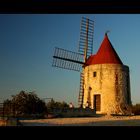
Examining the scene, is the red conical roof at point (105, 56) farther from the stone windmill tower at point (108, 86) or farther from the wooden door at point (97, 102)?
the wooden door at point (97, 102)

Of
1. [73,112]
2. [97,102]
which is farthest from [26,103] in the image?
[97,102]

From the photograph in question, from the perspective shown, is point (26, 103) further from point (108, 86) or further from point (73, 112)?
point (108, 86)

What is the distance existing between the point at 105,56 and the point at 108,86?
6.38ft

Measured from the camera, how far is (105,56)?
2017 cm

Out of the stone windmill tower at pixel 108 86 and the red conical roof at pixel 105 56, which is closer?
the stone windmill tower at pixel 108 86

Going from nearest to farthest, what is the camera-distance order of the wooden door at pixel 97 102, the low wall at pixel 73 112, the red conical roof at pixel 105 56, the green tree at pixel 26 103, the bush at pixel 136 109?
the green tree at pixel 26 103
the low wall at pixel 73 112
the bush at pixel 136 109
the wooden door at pixel 97 102
the red conical roof at pixel 105 56

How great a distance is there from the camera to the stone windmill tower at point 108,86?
63.6ft

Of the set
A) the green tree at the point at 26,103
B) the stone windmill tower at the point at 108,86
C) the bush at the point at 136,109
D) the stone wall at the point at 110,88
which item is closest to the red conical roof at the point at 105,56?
the stone windmill tower at the point at 108,86

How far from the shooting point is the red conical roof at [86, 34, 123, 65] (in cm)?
1992

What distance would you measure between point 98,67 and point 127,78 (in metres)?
2.04

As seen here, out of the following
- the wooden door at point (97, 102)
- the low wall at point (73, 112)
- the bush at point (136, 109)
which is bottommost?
the low wall at point (73, 112)

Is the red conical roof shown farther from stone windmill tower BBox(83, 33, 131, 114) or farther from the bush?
the bush
